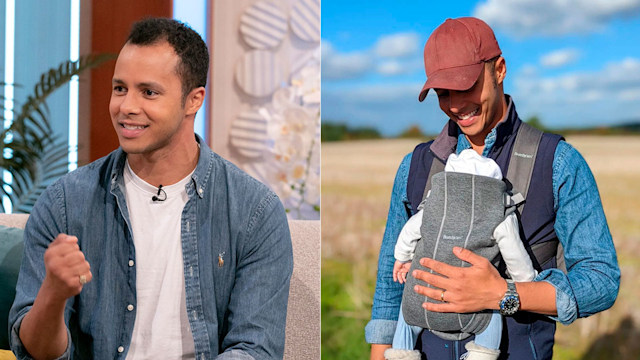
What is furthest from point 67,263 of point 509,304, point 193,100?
point 509,304

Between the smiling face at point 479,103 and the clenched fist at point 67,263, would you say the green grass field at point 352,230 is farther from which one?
the clenched fist at point 67,263

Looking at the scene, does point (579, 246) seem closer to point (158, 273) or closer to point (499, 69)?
point (499, 69)

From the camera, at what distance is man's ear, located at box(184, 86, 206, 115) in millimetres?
2019

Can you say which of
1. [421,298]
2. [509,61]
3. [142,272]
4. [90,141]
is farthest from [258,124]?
[421,298]

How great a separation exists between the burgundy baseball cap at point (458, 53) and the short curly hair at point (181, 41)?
73 cm

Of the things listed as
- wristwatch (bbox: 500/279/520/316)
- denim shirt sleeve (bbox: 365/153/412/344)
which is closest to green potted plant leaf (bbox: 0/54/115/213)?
denim shirt sleeve (bbox: 365/153/412/344)

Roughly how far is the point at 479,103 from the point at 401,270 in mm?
474

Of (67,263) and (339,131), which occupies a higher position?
(339,131)

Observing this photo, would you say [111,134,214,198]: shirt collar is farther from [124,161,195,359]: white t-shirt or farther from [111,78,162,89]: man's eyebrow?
[111,78,162,89]: man's eyebrow

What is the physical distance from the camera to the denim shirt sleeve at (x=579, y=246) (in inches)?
59.8

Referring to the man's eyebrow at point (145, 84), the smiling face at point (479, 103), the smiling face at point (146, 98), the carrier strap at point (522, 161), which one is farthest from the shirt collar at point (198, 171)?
the carrier strap at point (522, 161)

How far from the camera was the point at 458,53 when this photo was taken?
1.60 m

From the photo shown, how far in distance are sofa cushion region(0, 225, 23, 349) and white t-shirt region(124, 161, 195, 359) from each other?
0.56 meters

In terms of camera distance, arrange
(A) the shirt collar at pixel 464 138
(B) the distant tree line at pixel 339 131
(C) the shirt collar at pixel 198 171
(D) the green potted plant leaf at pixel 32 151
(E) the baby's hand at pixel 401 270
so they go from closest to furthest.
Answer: (A) the shirt collar at pixel 464 138 → (E) the baby's hand at pixel 401 270 → (C) the shirt collar at pixel 198 171 → (D) the green potted plant leaf at pixel 32 151 → (B) the distant tree line at pixel 339 131
